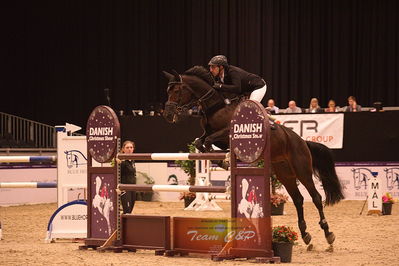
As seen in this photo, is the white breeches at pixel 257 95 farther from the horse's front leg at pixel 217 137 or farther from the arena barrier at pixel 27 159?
the arena barrier at pixel 27 159

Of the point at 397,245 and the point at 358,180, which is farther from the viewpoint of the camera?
the point at 358,180

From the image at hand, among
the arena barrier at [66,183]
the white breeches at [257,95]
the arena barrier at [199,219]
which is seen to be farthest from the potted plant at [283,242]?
the arena barrier at [66,183]

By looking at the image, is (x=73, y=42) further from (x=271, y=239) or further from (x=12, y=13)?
(x=271, y=239)

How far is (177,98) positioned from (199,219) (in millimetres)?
1410

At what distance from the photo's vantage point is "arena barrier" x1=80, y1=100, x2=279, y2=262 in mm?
5613

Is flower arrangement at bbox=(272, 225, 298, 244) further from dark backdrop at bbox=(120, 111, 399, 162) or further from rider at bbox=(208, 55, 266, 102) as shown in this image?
dark backdrop at bbox=(120, 111, 399, 162)

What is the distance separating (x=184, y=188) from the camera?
6.03m

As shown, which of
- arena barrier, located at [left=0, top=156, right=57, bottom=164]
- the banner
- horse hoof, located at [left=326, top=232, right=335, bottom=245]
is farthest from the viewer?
the banner

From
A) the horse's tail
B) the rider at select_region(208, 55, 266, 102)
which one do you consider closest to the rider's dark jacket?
the rider at select_region(208, 55, 266, 102)

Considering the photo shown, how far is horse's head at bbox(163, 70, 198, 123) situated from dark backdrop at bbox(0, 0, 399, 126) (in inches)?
424

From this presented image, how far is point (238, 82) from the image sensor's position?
702cm

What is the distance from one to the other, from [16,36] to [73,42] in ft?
5.43

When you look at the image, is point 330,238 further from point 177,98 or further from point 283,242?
point 177,98

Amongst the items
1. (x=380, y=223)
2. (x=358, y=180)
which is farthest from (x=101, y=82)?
(x=380, y=223)
